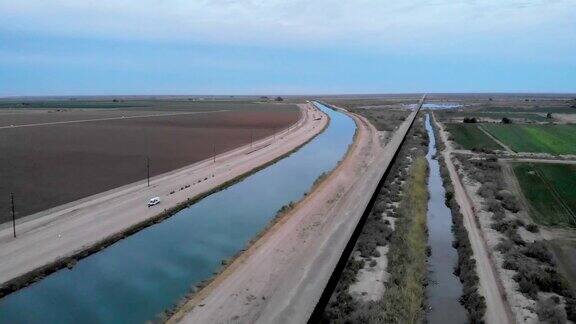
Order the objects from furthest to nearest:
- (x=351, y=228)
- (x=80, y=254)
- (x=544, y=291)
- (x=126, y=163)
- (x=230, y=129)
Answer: (x=230, y=129), (x=126, y=163), (x=351, y=228), (x=80, y=254), (x=544, y=291)

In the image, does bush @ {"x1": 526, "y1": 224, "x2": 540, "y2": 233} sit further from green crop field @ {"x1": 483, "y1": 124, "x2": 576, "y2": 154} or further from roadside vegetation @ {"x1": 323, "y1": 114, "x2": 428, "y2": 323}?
green crop field @ {"x1": 483, "y1": 124, "x2": 576, "y2": 154}

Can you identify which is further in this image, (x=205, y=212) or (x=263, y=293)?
(x=205, y=212)

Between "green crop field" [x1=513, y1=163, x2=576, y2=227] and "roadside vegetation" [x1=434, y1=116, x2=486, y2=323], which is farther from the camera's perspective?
"green crop field" [x1=513, y1=163, x2=576, y2=227]

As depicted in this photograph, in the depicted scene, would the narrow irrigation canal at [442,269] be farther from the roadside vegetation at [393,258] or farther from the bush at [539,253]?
the bush at [539,253]

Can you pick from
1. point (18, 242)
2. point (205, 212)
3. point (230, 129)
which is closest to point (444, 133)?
point (230, 129)

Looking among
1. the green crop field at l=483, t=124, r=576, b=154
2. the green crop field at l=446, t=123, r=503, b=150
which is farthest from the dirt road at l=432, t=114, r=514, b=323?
the green crop field at l=483, t=124, r=576, b=154

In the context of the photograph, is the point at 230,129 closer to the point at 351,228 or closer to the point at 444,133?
the point at 444,133

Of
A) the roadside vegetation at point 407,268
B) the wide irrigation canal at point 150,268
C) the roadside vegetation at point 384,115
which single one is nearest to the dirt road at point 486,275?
the roadside vegetation at point 407,268
